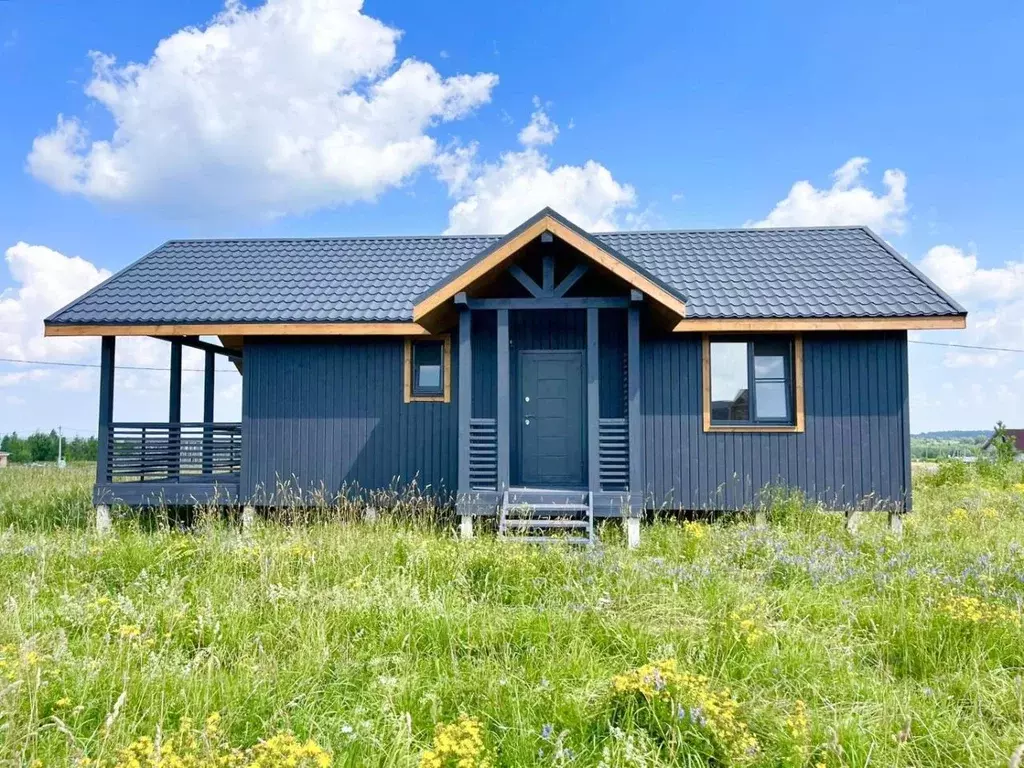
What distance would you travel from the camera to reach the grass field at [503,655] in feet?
9.08

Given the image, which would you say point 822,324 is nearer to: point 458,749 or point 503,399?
point 503,399

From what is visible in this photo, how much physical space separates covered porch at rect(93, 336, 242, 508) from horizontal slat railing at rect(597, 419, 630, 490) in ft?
18.1

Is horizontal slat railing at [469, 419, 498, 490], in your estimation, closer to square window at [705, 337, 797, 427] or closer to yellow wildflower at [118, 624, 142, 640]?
square window at [705, 337, 797, 427]

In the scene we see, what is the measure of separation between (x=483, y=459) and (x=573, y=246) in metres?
2.92

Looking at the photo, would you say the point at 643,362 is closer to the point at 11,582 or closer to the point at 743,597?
the point at 743,597

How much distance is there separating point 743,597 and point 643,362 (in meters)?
4.74

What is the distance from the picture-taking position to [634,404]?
7.65m

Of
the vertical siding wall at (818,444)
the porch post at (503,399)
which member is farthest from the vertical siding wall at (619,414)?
the porch post at (503,399)

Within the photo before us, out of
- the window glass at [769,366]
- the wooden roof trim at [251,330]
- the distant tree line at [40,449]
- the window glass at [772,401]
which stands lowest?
the distant tree line at [40,449]

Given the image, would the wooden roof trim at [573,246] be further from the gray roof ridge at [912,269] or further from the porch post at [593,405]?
the gray roof ridge at [912,269]

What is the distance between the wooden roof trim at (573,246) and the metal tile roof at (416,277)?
16.2 inches

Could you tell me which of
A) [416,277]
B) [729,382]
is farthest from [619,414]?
[416,277]

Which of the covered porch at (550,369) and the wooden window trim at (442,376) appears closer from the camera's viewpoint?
the covered porch at (550,369)

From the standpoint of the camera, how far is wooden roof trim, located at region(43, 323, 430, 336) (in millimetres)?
8602
